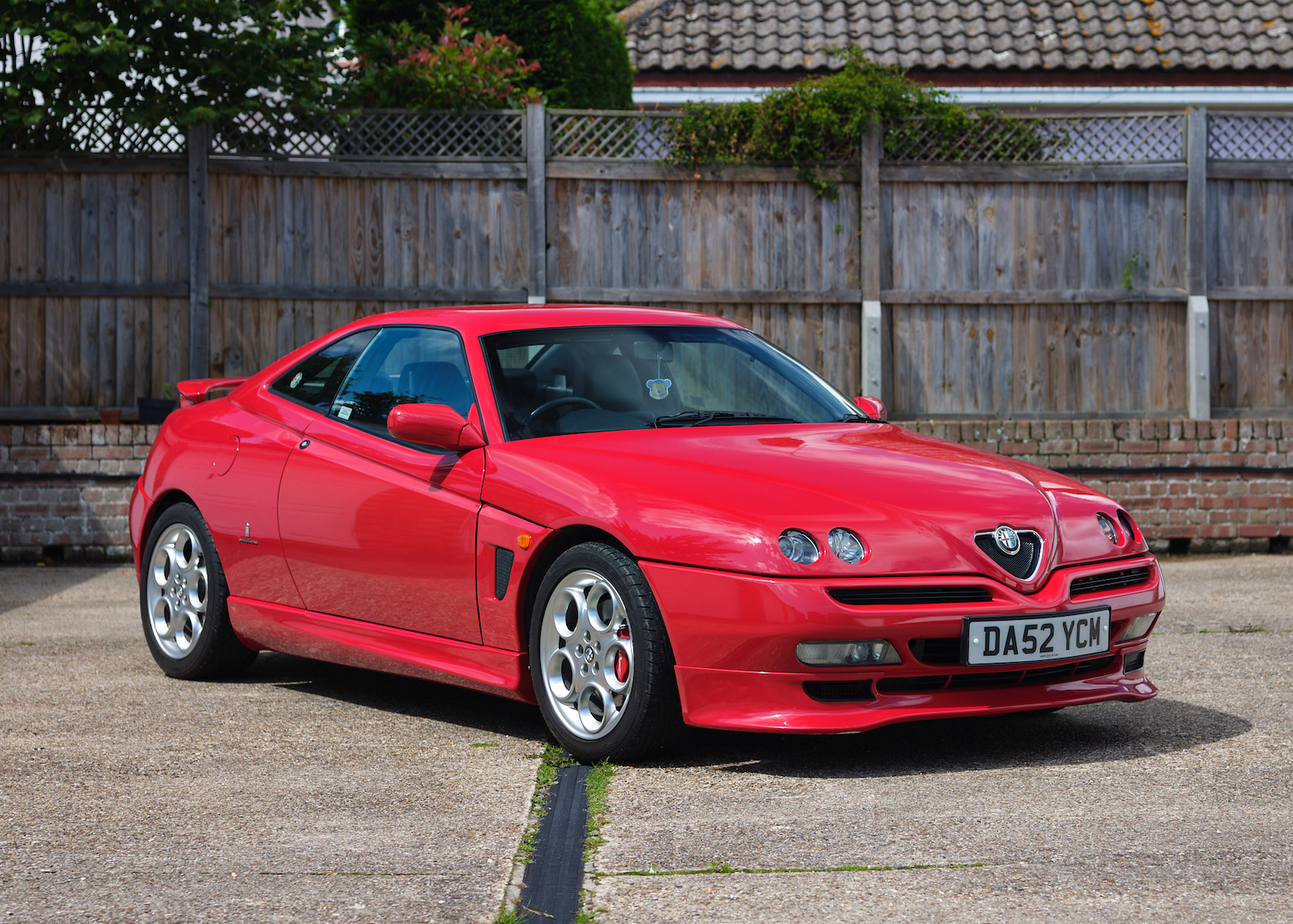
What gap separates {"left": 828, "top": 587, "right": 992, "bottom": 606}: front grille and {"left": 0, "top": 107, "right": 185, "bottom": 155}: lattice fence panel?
27.0 ft

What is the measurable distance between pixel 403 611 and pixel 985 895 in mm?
2492

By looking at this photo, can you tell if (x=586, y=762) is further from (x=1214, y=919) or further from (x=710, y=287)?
(x=710, y=287)

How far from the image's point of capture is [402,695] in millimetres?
6098

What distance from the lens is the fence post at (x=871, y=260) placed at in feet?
37.7

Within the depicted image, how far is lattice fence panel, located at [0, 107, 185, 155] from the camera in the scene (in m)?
11.2

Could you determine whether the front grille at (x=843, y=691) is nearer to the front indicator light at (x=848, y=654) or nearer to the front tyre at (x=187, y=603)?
the front indicator light at (x=848, y=654)

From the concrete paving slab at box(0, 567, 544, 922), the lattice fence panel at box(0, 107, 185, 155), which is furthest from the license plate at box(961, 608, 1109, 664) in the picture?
the lattice fence panel at box(0, 107, 185, 155)

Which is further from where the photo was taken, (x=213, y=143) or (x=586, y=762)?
(x=213, y=143)

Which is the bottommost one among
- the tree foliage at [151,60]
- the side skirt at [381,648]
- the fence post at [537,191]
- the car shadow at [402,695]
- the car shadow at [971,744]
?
the car shadow at [402,695]

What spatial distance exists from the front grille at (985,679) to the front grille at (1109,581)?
21cm

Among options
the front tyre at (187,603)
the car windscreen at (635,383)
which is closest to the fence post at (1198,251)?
the car windscreen at (635,383)

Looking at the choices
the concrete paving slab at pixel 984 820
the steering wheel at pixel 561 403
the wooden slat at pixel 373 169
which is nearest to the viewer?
the concrete paving slab at pixel 984 820

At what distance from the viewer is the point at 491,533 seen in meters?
5.02

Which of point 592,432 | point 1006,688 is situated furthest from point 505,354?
point 1006,688
